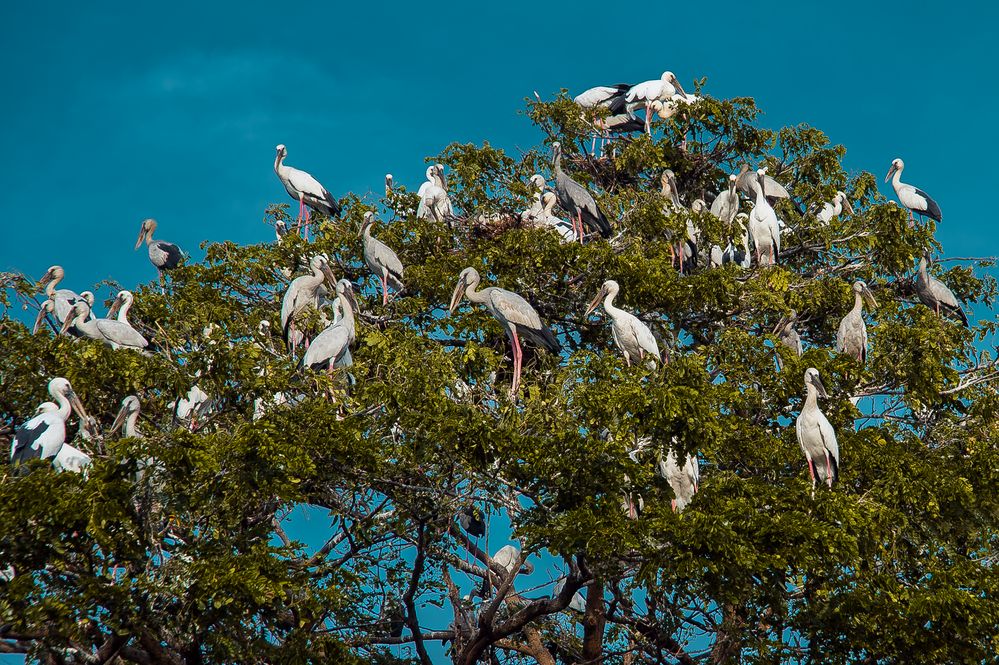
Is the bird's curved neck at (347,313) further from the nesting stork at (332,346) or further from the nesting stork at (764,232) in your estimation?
the nesting stork at (764,232)

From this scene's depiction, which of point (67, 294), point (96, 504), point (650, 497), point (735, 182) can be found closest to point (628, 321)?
point (650, 497)

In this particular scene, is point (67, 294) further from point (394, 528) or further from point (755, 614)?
point (755, 614)

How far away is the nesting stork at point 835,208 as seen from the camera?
15812mm

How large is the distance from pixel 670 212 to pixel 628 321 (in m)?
2.14

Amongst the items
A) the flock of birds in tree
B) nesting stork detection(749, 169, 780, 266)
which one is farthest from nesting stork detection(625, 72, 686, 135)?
nesting stork detection(749, 169, 780, 266)

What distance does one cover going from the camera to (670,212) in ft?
46.7

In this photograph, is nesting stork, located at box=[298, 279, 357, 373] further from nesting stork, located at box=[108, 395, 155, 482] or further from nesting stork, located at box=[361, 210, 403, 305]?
nesting stork, located at box=[361, 210, 403, 305]

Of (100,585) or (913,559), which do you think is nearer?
(100,585)

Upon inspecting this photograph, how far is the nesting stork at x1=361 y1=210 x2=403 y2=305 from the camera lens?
1448 cm

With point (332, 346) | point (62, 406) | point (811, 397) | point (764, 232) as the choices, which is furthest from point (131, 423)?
point (764, 232)

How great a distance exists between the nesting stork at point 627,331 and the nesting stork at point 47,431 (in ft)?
17.7

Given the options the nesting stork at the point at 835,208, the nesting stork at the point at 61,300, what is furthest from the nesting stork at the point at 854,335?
the nesting stork at the point at 61,300

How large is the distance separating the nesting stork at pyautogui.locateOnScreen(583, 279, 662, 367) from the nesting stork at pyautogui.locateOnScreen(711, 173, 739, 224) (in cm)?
376

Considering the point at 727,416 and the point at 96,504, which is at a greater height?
the point at 727,416
